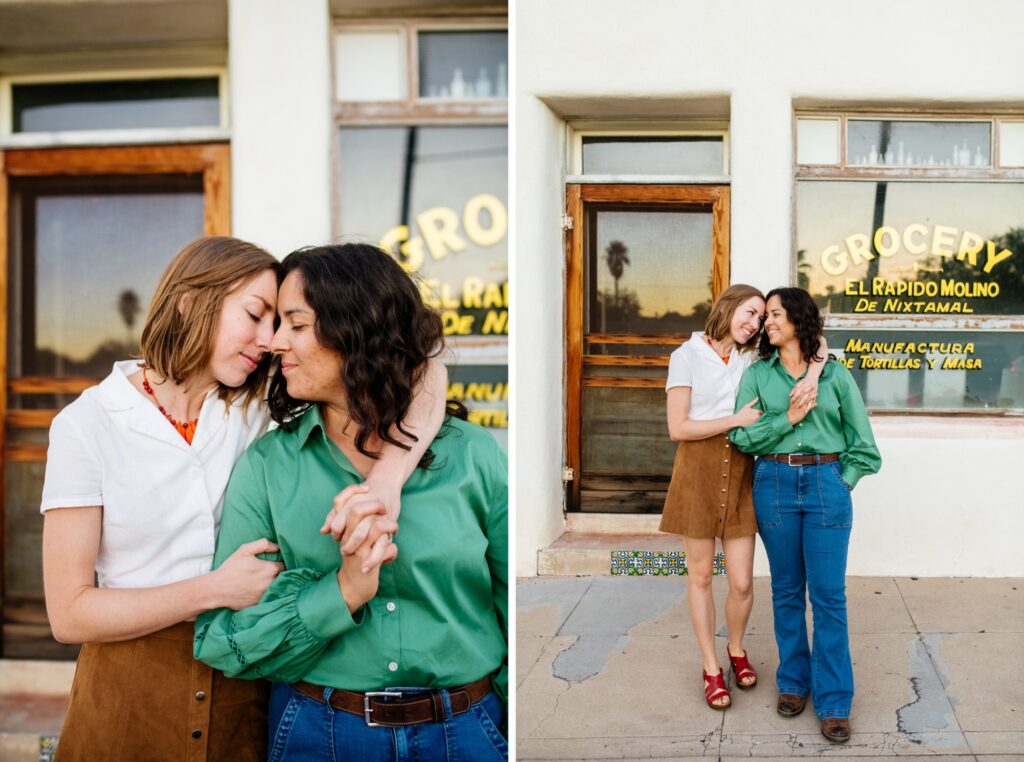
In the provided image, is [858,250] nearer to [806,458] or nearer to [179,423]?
[806,458]

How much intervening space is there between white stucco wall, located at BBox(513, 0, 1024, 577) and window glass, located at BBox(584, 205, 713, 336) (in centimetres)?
8

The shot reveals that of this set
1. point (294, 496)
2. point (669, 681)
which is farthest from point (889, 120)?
point (294, 496)

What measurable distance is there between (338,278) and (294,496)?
0.31 metres

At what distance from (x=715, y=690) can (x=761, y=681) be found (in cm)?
21

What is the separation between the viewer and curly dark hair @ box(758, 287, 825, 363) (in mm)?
2006

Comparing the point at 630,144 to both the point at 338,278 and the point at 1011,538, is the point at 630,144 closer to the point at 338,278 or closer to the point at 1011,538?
the point at 338,278

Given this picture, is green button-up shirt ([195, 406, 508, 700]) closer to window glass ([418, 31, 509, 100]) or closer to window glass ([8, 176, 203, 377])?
window glass ([418, 31, 509, 100])

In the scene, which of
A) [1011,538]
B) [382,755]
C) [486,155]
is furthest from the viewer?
[486,155]

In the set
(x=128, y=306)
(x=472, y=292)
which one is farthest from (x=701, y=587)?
(x=128, y=306)

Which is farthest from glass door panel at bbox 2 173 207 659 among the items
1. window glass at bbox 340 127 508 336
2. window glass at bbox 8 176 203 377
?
window glass at bbox 340 127 508 336

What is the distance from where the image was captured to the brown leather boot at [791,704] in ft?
6.72

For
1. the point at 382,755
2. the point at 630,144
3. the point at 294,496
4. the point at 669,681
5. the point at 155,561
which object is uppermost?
the point at 630,144

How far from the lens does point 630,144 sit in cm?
209

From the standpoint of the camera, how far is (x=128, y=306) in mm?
2973
